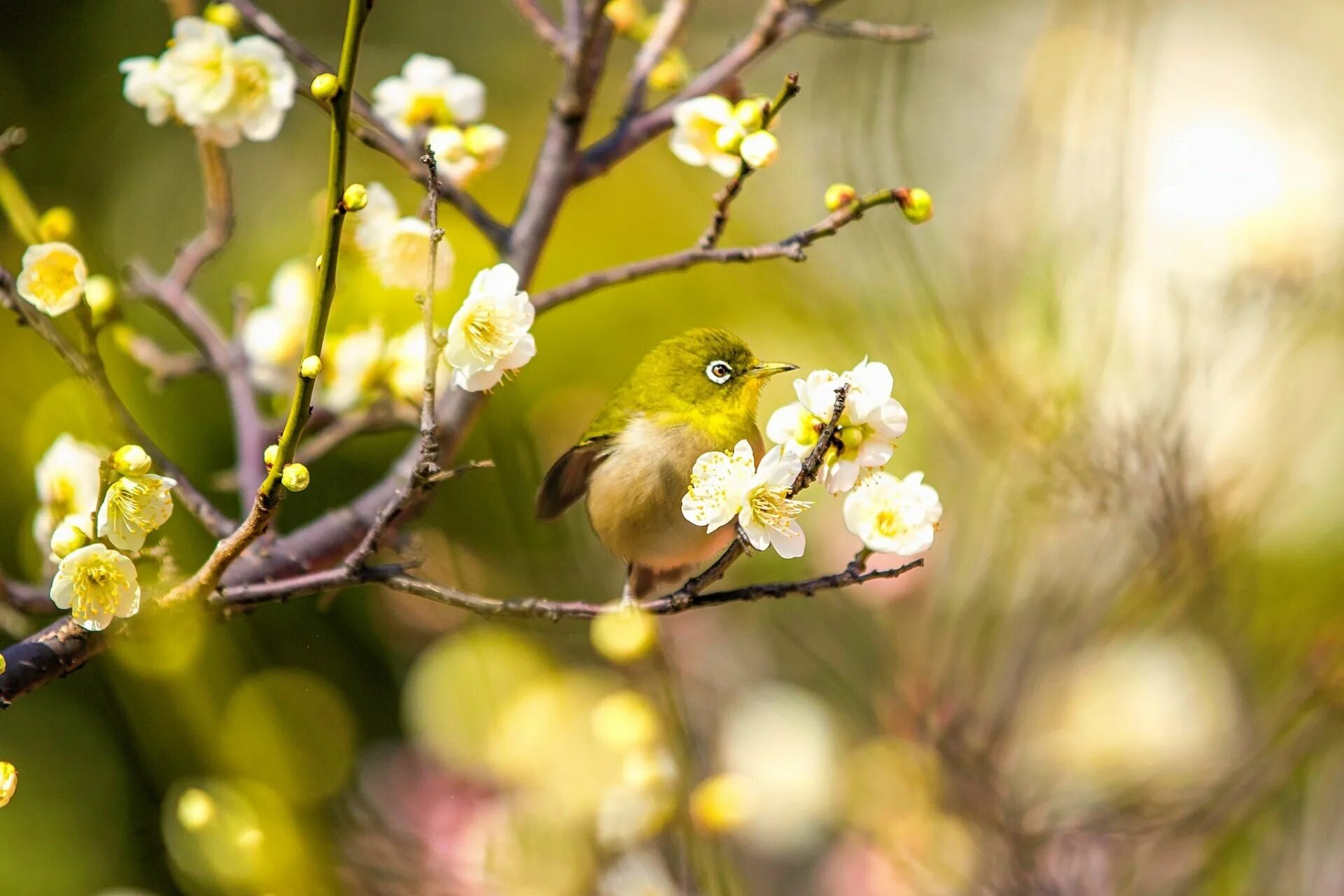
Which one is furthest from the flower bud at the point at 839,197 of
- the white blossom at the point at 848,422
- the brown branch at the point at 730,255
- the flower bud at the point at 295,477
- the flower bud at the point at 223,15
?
the flower bud at the point at 223,15

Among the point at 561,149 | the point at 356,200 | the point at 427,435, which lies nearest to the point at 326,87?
the point at 356,200

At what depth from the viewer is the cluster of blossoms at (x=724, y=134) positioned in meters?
0.70

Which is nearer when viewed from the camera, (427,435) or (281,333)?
(427,435)

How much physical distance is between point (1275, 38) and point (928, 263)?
245 cm

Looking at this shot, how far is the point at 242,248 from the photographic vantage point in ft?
5.98

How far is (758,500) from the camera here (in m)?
0.59

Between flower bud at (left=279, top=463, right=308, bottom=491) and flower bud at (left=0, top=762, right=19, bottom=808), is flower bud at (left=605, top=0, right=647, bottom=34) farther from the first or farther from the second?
flower bud at (left=0, top=762, right=19, bottom=808)

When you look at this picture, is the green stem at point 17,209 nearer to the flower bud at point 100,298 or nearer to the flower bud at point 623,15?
the flower bud at point 100,298

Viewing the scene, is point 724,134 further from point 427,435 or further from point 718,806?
point 718,806

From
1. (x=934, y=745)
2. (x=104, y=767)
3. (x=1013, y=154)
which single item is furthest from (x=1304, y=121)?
(x=104, y=767)

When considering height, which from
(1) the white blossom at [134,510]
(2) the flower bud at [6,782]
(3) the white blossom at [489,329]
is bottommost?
(2) the flower bud at [6,782]

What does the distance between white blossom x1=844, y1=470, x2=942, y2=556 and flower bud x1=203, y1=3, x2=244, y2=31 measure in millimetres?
550

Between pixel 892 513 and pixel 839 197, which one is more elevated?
pixel 839 197

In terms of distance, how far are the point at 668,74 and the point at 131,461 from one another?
565 millimetres
